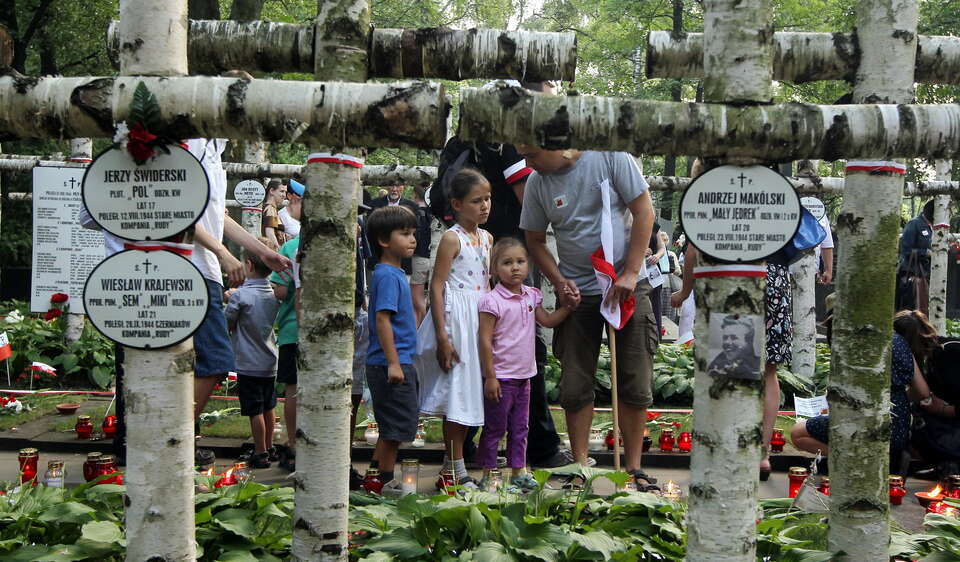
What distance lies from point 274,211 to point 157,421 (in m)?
10.4

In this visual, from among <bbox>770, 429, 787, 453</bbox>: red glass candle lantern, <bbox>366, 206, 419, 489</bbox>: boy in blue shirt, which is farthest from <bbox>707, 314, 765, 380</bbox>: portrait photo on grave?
<bbox>770, 429, 787, 453</bbox>: red glass candle lantern

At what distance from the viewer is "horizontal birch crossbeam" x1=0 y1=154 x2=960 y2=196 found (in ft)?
30.3

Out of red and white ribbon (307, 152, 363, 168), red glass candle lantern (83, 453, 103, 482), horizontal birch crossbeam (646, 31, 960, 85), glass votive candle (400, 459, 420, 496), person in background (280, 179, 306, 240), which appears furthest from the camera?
person in background (280, 179, 306, 240)

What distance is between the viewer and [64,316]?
33.2 feet

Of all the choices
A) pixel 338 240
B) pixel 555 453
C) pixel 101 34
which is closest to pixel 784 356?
pixel 555 453

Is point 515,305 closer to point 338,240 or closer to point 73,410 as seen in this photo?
point 338,240

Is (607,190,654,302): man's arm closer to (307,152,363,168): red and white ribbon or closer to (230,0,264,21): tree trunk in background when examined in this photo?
(307,152,363,168): red and white ribbon

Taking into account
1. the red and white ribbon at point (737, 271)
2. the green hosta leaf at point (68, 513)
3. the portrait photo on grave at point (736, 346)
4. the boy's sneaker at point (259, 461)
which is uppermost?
the red and white ribbon at point (737, 271)

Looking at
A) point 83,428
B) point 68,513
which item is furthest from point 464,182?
point 83,428

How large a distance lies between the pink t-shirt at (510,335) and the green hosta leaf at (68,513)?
249 centimetres

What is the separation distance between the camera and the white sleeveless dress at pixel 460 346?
537 centimetres

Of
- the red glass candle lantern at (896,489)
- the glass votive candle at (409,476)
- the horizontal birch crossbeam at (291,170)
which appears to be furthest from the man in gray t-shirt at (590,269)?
the horizontal birch crossbeam at (291,170)

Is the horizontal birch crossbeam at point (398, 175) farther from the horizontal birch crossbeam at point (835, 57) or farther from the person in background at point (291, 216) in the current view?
the horizontal birch crossbeam at point (835, 57)

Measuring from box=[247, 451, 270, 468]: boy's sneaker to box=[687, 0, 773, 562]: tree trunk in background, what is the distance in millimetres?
3853
